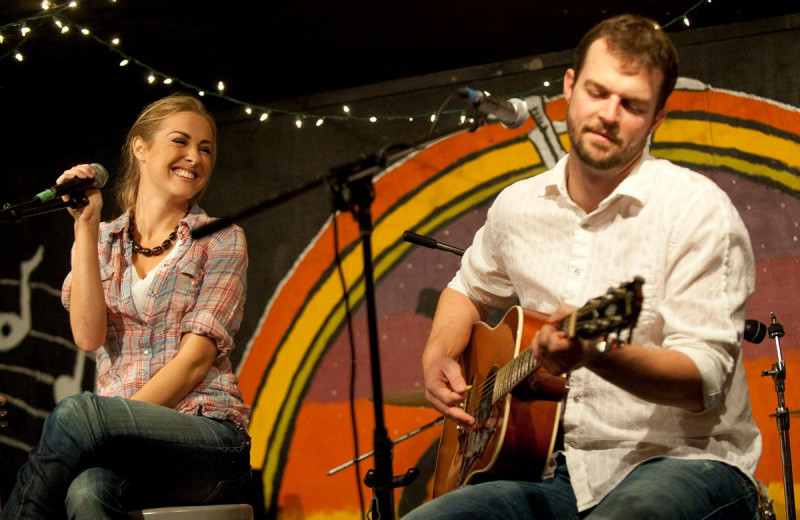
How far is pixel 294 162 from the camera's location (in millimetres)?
4836

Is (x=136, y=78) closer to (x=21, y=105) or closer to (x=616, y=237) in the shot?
(x=21, y=105)

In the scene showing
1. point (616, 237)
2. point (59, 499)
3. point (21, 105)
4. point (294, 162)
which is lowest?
point (59, 499)

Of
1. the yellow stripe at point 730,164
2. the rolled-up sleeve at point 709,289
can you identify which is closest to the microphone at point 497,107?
the rolled-up sleeve at point 709,289

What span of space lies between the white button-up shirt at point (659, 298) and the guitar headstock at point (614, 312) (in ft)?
0.88

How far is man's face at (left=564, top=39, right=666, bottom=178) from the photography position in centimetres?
201

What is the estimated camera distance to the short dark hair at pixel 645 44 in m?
2.02

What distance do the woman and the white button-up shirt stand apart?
115 centimetres

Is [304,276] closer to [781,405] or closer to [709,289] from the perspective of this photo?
[781,405]

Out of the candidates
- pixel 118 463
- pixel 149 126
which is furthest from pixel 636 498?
pixel 149 126

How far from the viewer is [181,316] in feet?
9.44

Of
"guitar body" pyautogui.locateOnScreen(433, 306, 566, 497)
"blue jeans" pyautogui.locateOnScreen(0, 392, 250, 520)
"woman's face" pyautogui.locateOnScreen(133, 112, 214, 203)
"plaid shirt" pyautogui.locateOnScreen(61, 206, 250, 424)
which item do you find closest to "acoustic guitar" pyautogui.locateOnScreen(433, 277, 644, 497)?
"guitar body" pyautogui.locateOnScreen(433, 306, 566, 497)

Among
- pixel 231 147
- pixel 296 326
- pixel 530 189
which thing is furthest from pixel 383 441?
pixel 231 147

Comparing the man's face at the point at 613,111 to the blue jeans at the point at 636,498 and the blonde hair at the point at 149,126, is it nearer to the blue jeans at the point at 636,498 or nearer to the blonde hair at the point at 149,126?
the blue jeans at the point at 636,498

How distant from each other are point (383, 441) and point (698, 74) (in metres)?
3.16
